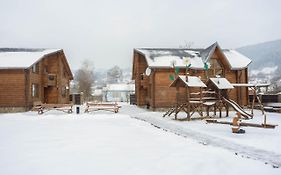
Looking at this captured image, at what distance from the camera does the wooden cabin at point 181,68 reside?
27.4m

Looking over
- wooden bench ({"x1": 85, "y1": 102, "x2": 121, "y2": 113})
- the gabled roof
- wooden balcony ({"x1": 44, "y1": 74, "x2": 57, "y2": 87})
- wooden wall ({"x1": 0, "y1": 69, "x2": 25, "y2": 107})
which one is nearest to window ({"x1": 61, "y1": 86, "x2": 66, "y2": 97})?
wooden balcony ({"x1": 44, "y1": 74, "x2": 57, "y2": 87})

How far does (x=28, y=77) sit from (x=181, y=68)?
1586 cm

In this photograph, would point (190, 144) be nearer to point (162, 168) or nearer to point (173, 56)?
point (162, 168)

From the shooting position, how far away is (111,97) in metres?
75.7

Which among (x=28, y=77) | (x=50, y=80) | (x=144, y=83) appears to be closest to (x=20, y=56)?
(x=28, y=77)

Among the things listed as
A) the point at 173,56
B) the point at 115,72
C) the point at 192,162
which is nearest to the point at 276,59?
the point at 115,72

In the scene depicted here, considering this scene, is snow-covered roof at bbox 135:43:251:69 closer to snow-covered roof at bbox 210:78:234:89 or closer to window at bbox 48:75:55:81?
snow-covered roof at bbox 210:78:234:89

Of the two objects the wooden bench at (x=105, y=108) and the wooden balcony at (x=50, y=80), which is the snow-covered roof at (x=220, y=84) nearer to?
the wooden bench at (x=105, y=108)

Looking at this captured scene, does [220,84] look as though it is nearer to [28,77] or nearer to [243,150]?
[243,150]

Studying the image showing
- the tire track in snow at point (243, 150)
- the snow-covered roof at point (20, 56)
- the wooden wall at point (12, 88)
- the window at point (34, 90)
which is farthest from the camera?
the window at point (34, 90)

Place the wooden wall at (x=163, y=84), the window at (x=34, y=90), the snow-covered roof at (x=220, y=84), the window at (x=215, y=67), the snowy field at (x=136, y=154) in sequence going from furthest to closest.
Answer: the window at (x=215, y=67) → the window at (x=34, y=90) → the wooden wall at (x=163, y=84) → the snow-covered roof at (x=220, y=84) → the snowy field at (x=136, y=154)

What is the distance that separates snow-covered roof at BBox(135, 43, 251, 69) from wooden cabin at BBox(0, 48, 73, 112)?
1149cm

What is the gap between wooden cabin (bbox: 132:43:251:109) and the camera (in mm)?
27375

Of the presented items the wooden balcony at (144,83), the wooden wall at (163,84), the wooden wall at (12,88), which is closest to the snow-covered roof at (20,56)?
the wooden wall at (12,88)
